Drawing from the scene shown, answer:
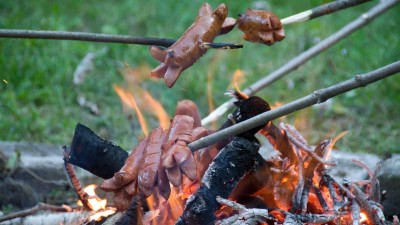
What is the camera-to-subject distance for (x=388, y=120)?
439 centimetres

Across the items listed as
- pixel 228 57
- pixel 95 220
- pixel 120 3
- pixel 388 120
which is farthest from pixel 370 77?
pixel 120 3

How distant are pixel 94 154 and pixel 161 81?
2696 mm

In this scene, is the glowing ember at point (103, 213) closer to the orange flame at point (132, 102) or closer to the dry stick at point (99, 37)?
the orange flame at point (132, 102)

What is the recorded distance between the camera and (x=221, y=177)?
212 centimetres

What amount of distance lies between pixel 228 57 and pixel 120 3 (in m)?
1.42

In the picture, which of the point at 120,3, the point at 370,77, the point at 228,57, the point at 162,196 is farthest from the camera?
the point at 120,3

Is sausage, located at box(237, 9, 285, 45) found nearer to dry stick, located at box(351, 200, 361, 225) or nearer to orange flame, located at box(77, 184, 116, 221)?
dry stick, located at box(351, 200, 361, 225)

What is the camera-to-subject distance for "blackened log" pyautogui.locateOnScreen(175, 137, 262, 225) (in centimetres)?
203

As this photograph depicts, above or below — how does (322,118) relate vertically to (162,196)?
above

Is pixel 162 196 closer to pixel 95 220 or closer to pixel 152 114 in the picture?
pixel 95 220

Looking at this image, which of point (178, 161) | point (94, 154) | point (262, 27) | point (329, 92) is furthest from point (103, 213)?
point (329, 92)

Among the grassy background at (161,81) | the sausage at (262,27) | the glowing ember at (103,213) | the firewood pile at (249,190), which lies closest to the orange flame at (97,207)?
the glowing ember at (103,213)

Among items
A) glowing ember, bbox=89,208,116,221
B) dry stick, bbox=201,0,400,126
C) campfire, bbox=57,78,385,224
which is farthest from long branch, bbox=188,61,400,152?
dry stick, bbox=201,0,400,126

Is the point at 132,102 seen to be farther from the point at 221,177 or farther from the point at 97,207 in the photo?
the point at 221,177
